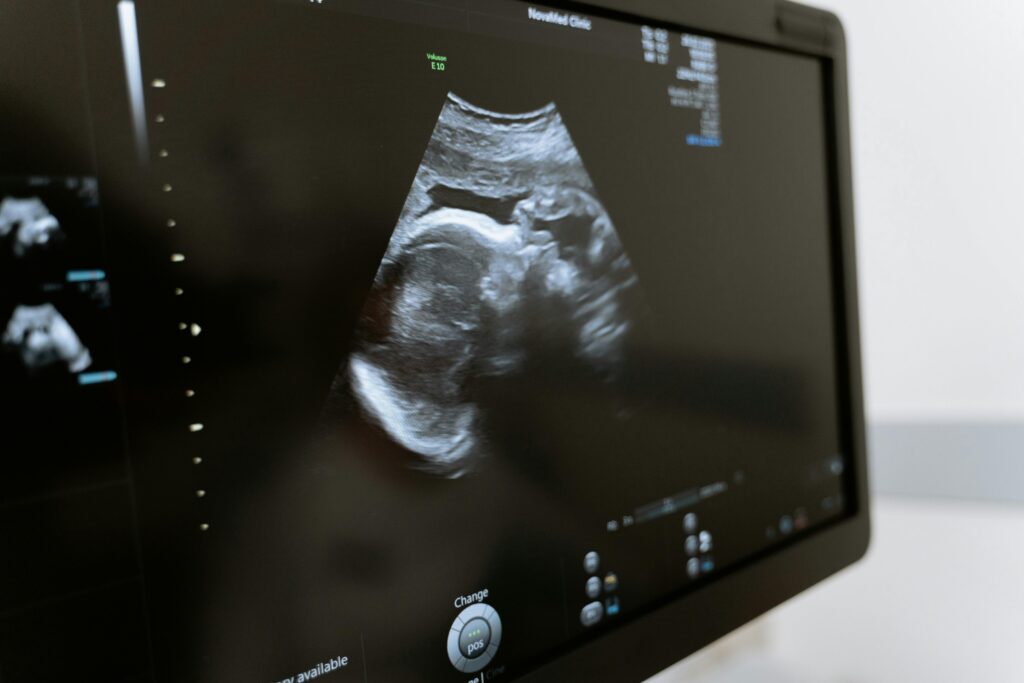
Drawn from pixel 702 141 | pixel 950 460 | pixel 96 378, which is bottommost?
pixel 950 460

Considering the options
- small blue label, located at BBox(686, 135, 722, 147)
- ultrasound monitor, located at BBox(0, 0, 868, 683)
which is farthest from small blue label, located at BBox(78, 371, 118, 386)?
small blue label, located at BBox(686, 135, 722, 147)

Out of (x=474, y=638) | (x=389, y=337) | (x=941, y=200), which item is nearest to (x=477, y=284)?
(x=389, y=337)

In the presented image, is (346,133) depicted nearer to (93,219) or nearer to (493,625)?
(93,219)

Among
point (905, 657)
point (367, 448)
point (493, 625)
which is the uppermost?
point (367, 448)

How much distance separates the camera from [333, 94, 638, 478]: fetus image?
Result: 37cm

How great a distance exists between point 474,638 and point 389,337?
153 millimetres

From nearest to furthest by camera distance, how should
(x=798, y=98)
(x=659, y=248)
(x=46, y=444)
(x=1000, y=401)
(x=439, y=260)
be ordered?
(x=46, y=444), (x=439, y=260), (x=659, y=248), (x=798, y=98), (x=1000, y=401)

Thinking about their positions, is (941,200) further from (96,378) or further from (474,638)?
(96,378)

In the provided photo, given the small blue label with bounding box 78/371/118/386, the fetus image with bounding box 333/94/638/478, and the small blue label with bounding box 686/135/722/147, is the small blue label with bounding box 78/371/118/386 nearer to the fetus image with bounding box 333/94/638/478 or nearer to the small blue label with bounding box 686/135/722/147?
the fetus image with bounding box 333/94/638/478

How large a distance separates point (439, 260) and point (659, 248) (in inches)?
6.7

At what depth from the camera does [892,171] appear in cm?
92

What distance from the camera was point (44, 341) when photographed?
10.9 inches

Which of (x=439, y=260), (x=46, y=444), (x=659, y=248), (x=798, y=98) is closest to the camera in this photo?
(x=46, y=444)

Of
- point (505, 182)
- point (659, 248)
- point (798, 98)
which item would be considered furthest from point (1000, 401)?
point (505, 182)
